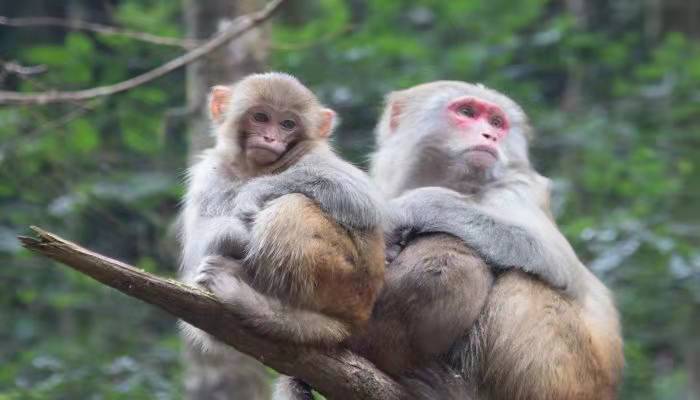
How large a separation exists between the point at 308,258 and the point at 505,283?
4.57ft

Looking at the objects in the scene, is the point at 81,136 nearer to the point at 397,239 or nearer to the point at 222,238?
the point at 397,239

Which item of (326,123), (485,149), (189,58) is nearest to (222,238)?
(326,123)

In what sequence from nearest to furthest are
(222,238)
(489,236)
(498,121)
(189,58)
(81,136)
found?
(222,238), (489,236), (498,121), (189,58), (81,136)

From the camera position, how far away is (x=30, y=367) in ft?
30.2

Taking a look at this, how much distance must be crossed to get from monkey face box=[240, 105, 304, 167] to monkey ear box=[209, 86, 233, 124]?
1.10 ft

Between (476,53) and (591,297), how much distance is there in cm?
612

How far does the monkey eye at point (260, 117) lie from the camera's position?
5.31m

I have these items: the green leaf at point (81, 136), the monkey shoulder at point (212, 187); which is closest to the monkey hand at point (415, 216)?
the monkey shoulder at point (212, 187)

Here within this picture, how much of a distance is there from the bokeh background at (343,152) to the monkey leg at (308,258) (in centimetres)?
339

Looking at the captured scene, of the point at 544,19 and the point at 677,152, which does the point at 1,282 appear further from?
the point at 544,19

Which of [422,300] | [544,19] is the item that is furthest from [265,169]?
[544,19]

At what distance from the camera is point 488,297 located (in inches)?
219

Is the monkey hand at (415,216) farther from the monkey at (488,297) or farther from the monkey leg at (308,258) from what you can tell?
the monkey leg at (308,258)

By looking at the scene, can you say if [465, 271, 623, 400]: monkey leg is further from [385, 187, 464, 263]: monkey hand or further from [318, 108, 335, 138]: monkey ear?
[318, 108, 335, 138]: monkey ear
